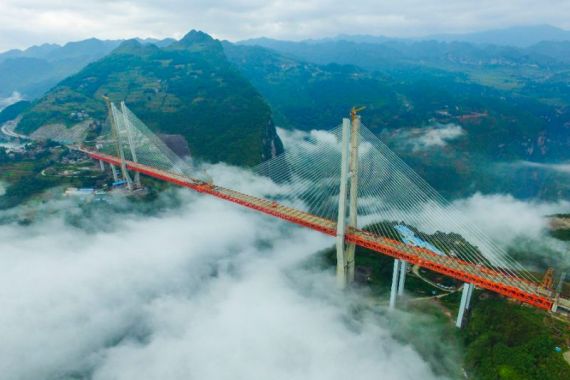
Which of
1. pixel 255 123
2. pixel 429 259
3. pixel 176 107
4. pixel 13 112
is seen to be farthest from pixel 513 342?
pixel 13 112

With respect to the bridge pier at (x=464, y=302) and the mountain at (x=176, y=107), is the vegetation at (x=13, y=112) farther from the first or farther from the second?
the bridge pier at (x=464, y=302)

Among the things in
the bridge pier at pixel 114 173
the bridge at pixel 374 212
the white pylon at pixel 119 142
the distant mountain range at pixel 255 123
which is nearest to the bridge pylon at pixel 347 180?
the bridge at pixel 374 212

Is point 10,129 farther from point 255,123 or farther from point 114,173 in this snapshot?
point 255,123

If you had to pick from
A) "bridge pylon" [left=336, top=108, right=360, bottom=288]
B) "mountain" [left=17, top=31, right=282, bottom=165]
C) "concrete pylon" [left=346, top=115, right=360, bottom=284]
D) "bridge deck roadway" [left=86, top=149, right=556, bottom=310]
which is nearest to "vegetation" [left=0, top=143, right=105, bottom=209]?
"mountain" [left=17, top=31, right=282, bottom=165]

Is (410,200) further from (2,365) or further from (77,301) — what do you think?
(2,365)

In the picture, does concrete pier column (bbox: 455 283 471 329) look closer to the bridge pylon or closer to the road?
the bridge pylon
